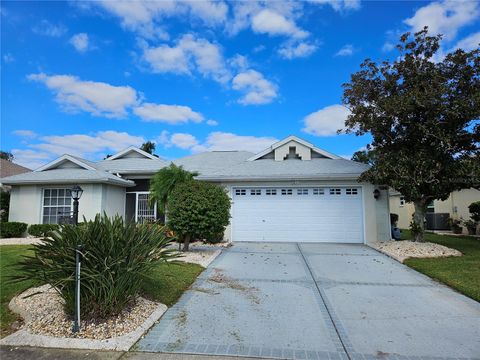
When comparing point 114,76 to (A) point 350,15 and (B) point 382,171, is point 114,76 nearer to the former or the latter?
(A) point 350,15

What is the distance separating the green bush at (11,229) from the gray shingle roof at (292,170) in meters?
8.51

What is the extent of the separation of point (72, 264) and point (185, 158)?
51.7 ft

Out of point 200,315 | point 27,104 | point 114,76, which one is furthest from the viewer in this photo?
point 114,76

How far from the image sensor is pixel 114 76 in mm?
13695

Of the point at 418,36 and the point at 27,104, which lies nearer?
the point at 418,36

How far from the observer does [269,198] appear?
14.3m

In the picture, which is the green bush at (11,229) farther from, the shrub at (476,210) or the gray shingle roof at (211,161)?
the shrub at (476,210)

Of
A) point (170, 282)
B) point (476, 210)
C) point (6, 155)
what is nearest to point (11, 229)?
point (170, 282)

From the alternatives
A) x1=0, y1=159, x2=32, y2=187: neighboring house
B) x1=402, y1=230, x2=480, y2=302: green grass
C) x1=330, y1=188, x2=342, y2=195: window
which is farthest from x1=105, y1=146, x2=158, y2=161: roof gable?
x1=402, y1=230, x2=480, y2=302: green grass

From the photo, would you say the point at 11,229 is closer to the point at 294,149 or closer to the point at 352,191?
the point at 294,149

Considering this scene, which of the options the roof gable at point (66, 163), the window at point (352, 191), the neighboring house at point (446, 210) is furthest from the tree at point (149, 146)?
the window at point (352, 191)

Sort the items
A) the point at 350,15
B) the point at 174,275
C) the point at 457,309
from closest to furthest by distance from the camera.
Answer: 1. the point at 457,309
2. the point at 174,275
3. the point at 350,15

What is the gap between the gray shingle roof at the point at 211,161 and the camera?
55.2ft

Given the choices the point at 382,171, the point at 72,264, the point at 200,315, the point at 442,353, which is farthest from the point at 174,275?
the point at 382,171
